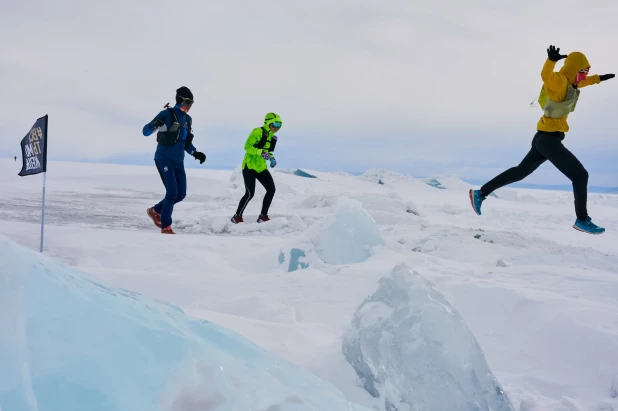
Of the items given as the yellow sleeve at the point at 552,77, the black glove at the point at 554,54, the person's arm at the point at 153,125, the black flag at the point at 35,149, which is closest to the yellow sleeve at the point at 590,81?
the yellow sleeve at the point at 552,77

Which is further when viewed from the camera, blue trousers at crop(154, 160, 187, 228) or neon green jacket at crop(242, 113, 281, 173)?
neon green jacket at crop(242, 113, 281, 173)

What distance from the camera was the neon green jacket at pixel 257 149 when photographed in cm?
670

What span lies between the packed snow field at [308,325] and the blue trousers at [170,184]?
2.22ft

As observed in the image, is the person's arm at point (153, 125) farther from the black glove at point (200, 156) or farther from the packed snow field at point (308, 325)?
the packed snow field at point (308, 325)

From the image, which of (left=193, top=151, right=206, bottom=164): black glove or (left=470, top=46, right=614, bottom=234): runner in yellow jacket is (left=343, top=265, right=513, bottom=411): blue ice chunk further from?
(left=193, top=151, right=206, bottom=164): black glove

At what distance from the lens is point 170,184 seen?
530 cm

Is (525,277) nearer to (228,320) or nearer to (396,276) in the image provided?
(396,276)

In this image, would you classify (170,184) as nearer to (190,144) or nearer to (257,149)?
(190,144)

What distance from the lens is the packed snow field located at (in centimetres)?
99

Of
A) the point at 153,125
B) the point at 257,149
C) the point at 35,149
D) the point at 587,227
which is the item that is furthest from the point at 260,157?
the point at 587,227

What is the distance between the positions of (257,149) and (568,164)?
13.7 feet

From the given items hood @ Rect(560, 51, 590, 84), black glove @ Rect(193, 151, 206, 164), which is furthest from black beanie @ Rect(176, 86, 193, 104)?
hood @ Rect(560, 51, 590, 84)

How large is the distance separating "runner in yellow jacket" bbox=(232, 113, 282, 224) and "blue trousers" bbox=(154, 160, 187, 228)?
1.28 metres

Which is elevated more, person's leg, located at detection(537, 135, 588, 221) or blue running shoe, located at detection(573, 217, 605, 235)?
person's leg, located at detection(537, 135, 588, 221)
